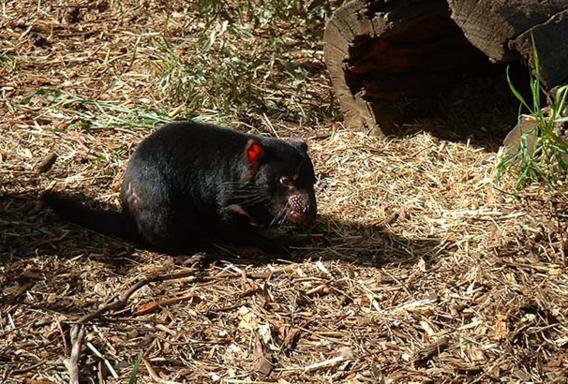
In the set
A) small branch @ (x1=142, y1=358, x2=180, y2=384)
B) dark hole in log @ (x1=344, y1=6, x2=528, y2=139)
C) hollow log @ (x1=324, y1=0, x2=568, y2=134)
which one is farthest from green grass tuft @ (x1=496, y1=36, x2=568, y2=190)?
small branch @ (x1=142, y1=358, x2=180, y2=384)

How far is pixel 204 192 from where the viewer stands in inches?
206

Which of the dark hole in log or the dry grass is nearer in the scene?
the dry grass

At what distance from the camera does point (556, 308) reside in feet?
15.5

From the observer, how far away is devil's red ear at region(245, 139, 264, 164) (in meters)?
5.11

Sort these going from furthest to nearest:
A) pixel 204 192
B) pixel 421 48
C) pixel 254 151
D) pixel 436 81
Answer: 1. pixel 436 81
2. pixel 421 48
3. pixel 204 192
4. pixel 254 151

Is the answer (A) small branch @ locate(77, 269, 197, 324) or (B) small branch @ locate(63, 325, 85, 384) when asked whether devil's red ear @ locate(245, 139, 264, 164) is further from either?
(B) small branch @ locate(63, 325, 85, 384)

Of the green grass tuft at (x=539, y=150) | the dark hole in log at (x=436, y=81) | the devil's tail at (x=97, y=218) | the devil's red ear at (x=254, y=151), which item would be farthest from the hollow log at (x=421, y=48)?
the devil's tail at (x=97, y=218)

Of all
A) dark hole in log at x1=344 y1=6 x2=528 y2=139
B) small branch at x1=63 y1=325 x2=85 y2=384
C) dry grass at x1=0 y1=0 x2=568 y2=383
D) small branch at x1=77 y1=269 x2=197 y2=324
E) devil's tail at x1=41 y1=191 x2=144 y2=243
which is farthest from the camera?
dark hole in log at x1=344 y1=6 x2=528 y2=139

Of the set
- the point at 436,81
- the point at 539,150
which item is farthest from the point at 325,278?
the point at 436,81

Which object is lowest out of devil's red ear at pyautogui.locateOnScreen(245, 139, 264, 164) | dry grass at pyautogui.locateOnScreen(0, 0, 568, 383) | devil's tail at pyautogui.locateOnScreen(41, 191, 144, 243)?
dry grass at pyautogui.locateOnScreen(0, 0, 568, 383)

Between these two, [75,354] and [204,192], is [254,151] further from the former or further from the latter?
[75,354]

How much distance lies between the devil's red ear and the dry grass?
0.53m

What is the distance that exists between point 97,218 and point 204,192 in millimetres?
608

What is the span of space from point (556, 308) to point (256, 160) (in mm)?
1729
